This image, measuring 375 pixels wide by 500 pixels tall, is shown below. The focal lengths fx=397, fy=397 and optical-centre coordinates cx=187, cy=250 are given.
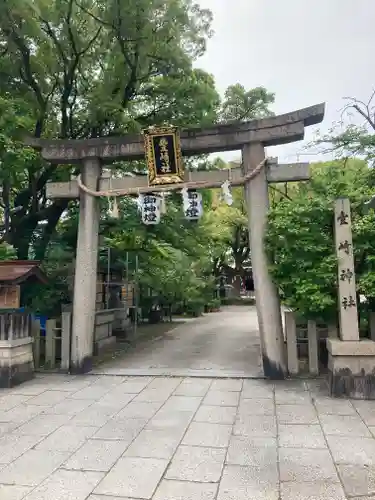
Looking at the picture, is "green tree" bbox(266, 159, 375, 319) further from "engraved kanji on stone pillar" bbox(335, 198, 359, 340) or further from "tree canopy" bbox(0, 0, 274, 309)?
"tree canopy" bbox(0, 0, 274, 309)

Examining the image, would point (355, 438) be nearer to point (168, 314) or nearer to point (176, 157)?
point (176, 157)

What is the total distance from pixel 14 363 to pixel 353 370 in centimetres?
584

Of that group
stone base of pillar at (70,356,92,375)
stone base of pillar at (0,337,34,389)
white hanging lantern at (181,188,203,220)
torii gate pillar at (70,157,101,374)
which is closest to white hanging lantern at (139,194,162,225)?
white hanging lantern at (181,188,203,220)

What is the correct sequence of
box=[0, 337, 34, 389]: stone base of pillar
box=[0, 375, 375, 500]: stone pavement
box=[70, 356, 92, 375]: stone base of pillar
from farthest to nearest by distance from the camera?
box=[70, 356, 92, 375]: stone base of pillar → box=[0, 337, 34, 389]: stone base of pillar → box=[0, 375, 375, 500]: stone pavement

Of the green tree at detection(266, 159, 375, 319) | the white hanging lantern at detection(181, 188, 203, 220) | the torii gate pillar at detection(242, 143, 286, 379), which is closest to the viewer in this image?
the green tree at detection(266, 159, 375, 319)

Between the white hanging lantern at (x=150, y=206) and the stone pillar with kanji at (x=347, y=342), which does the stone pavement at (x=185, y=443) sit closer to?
the stone pillar with kanji at (x=347, y=342)

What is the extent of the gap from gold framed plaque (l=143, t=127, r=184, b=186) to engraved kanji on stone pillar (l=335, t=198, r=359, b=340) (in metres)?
3.16

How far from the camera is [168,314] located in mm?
21656

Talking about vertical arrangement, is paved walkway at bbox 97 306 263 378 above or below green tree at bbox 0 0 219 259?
below

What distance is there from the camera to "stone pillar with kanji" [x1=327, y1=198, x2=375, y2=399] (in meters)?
6.25

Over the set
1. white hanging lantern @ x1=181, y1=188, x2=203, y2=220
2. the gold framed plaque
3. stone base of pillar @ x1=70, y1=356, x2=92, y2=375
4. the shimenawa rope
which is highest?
the gold framed plaque

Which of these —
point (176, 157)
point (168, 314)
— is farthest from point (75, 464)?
point (168, 314)

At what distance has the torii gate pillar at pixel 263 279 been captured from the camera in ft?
24.5

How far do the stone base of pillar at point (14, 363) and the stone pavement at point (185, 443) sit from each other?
0.33 meters
